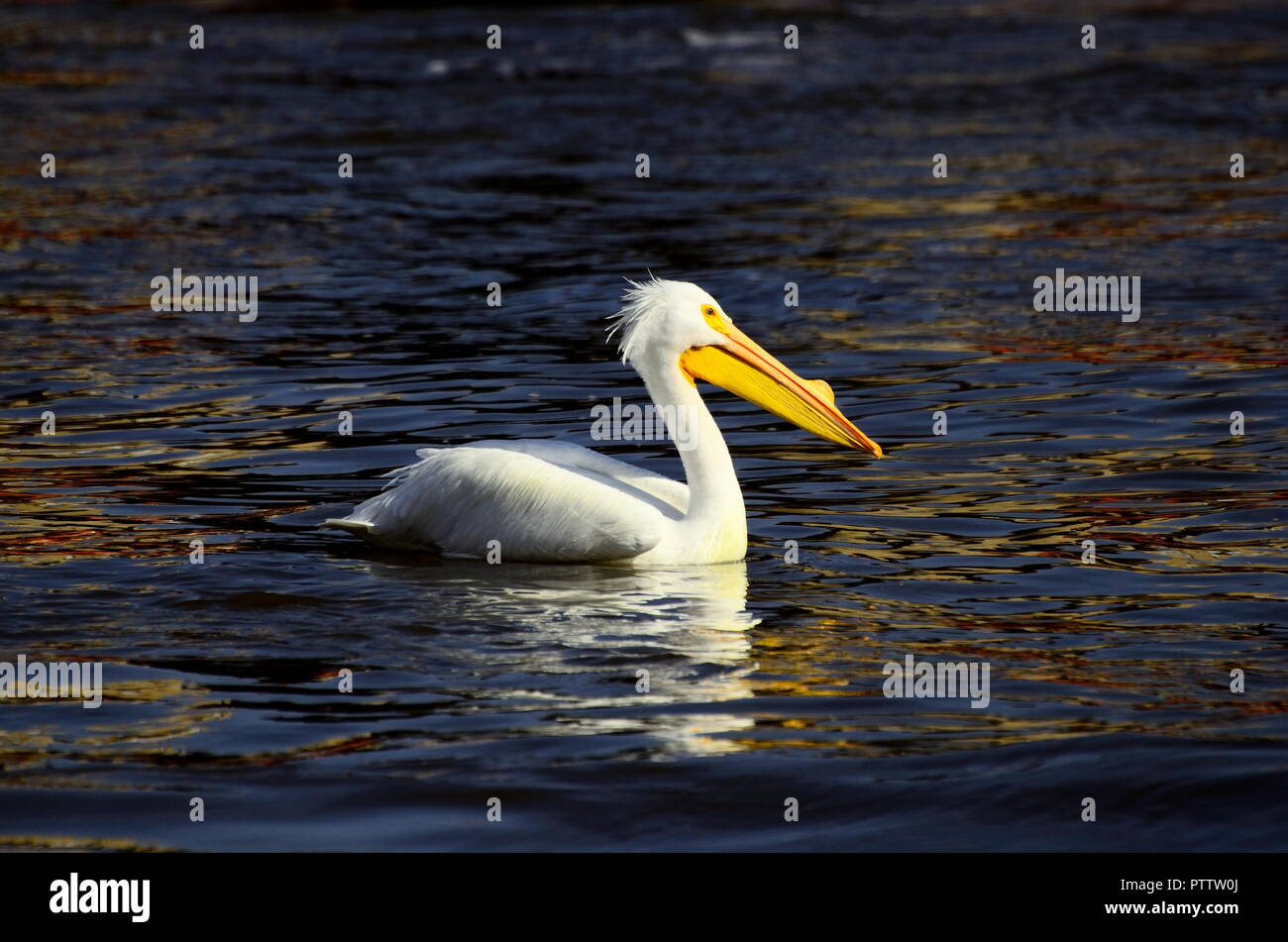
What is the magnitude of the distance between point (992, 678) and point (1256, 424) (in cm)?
394

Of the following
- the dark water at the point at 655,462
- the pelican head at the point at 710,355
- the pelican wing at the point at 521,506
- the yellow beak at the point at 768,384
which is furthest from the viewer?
the yellow beak at the point at 768,384

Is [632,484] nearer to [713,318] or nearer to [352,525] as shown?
[713,318]

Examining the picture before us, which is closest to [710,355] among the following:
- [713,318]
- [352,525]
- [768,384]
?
[713,318]

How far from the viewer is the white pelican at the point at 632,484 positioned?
7.27m

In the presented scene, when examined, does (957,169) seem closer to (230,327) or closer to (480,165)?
(480,165)

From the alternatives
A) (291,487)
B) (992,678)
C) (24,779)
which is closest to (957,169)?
(291,487)

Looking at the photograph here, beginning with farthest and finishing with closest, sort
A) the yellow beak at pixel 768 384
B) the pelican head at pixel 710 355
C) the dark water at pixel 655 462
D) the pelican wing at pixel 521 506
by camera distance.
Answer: the yellow beak at pixel 768 384, the pelican head at pixel 710 355, the pelican wing at pixel 521 506, the dark water at pixel 655 462

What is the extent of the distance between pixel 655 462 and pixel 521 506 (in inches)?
85.1

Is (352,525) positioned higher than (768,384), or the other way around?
(768,384)

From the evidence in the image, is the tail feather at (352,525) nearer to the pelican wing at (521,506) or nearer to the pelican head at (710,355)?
the pelican wing at (521,506)

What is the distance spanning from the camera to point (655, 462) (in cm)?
943

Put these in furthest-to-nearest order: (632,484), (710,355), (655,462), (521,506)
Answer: (655,462), (710,355), (632,484), (521,506)

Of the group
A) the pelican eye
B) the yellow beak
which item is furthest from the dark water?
the pelican eye

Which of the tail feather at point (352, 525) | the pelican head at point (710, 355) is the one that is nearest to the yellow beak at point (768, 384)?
the pelican head at point (710, 355)
